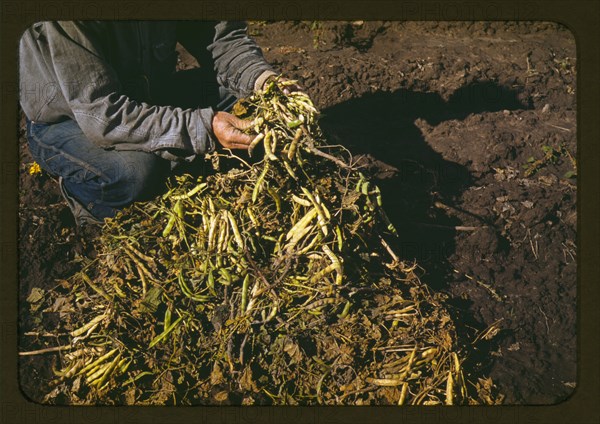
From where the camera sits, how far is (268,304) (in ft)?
7.20

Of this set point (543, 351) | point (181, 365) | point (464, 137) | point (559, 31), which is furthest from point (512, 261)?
point (181, 365)

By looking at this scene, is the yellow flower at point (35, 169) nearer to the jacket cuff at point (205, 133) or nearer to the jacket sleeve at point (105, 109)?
the jacket sleeve at point (105, 109)

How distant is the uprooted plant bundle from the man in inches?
7.3

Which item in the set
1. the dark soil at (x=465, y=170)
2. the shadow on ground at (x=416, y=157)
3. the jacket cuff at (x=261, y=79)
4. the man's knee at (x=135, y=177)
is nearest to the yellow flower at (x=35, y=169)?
the dark soil at (x=465, y=170)

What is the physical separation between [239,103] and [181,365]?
0.99 metres

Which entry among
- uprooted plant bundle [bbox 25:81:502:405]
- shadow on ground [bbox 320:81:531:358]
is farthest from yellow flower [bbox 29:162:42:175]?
shadow on ground [bbox 320:81:531:358]

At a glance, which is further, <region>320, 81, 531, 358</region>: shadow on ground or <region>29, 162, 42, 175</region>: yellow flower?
<region>29, 162, 42, 175</region>: yellow flower

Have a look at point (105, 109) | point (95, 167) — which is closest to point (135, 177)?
point (95, 167)

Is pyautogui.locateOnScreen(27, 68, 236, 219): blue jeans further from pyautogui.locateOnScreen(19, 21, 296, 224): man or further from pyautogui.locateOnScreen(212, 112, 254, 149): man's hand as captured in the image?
pyautogui.locateOnScreen(212, 112, 254, 149): man's hand

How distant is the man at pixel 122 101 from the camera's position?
226cm

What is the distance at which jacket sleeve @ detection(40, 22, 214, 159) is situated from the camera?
2223 mm

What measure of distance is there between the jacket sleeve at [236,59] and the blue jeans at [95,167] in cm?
48

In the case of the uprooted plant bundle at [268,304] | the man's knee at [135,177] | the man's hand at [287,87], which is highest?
the man's hand at [287,87]

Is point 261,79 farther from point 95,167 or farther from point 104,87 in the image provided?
point 95,167
